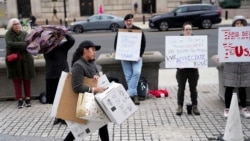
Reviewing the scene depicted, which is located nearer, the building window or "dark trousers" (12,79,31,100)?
"dark trousers" (12,79,31,100)

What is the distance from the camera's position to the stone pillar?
8.41 m

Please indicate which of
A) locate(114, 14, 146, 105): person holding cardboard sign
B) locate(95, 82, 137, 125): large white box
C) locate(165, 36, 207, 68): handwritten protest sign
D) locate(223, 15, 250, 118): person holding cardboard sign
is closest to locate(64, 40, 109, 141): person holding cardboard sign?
locate(95, 82, 137, 125): large white box

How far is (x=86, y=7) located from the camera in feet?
135

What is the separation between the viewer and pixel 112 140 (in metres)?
5.82

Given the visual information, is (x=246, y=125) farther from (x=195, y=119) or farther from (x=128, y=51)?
(x=128, y=51)

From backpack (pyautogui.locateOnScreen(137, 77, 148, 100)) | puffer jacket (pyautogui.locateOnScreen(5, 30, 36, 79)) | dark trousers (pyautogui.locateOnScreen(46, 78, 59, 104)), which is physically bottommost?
backpack (pyautogui.locateOnScreen(137, 77, 148, 100))

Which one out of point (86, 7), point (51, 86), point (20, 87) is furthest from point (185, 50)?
point (86, 7)

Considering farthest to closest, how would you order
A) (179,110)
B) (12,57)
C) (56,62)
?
(12,57), (179,110), (56,62)

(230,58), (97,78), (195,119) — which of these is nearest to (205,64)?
(230,58)

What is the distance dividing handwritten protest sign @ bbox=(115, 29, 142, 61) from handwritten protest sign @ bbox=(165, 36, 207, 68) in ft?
3.28

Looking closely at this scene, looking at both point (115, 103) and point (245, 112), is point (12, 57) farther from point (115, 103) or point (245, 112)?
point (245, 112)

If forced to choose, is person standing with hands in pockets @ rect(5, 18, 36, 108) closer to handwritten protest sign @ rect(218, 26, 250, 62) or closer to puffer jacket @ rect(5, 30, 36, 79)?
puffer jacket @ rect(5, 30, 36, 79)

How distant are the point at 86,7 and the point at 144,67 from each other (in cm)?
3349

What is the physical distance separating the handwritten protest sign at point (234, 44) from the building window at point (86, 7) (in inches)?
1398
